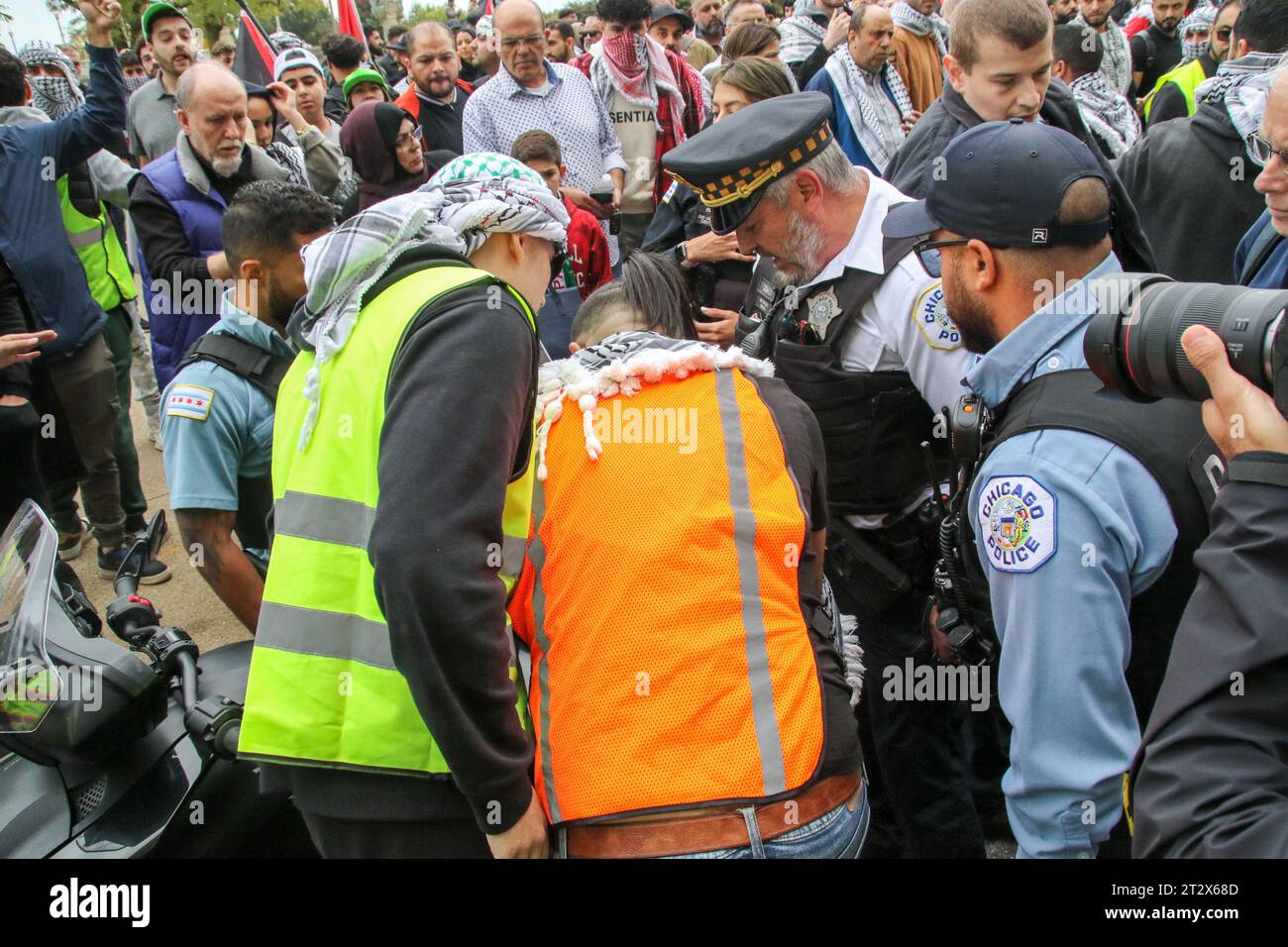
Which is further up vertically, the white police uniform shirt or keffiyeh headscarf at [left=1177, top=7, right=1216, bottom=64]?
keffiyeh headscarf at [left=1177, top=7, right=1216, bottom=64]

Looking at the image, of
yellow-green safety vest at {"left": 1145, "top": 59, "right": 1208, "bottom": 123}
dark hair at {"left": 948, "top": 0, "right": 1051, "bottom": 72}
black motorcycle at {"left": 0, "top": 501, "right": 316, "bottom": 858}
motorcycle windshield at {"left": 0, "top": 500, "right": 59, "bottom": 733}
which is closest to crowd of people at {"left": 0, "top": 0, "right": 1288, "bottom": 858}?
black motorcycle at {"left": 0, "top": 501, "right": 316, "bottom": 858}

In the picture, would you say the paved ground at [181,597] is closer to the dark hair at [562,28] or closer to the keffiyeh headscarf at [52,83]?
the keffiyeh headscarf at [52,83]

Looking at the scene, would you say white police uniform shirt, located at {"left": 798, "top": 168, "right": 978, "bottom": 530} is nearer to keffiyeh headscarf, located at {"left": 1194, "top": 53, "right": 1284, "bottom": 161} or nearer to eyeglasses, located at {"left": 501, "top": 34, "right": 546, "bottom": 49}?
keffiyeh headscarf, located at {"left": 1194, "top": 53, "right": 1284, "bottom": 161}

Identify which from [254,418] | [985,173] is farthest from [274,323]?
[985,173]

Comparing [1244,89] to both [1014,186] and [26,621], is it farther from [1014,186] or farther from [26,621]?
[26,621]

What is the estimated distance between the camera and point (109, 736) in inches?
78.0

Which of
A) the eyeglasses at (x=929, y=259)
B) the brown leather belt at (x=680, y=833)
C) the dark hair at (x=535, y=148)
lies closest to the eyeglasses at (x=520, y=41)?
the dark hair at (x=535, y=148)

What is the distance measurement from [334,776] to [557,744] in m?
0.36

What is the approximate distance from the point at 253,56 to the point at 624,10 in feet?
10.5

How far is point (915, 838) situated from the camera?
2.66 metres

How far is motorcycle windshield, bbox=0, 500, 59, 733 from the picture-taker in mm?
1854

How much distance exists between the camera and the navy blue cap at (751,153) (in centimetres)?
253

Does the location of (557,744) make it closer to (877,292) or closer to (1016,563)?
(1016,563)

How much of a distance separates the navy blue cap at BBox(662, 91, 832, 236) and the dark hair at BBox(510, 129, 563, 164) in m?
1.67
